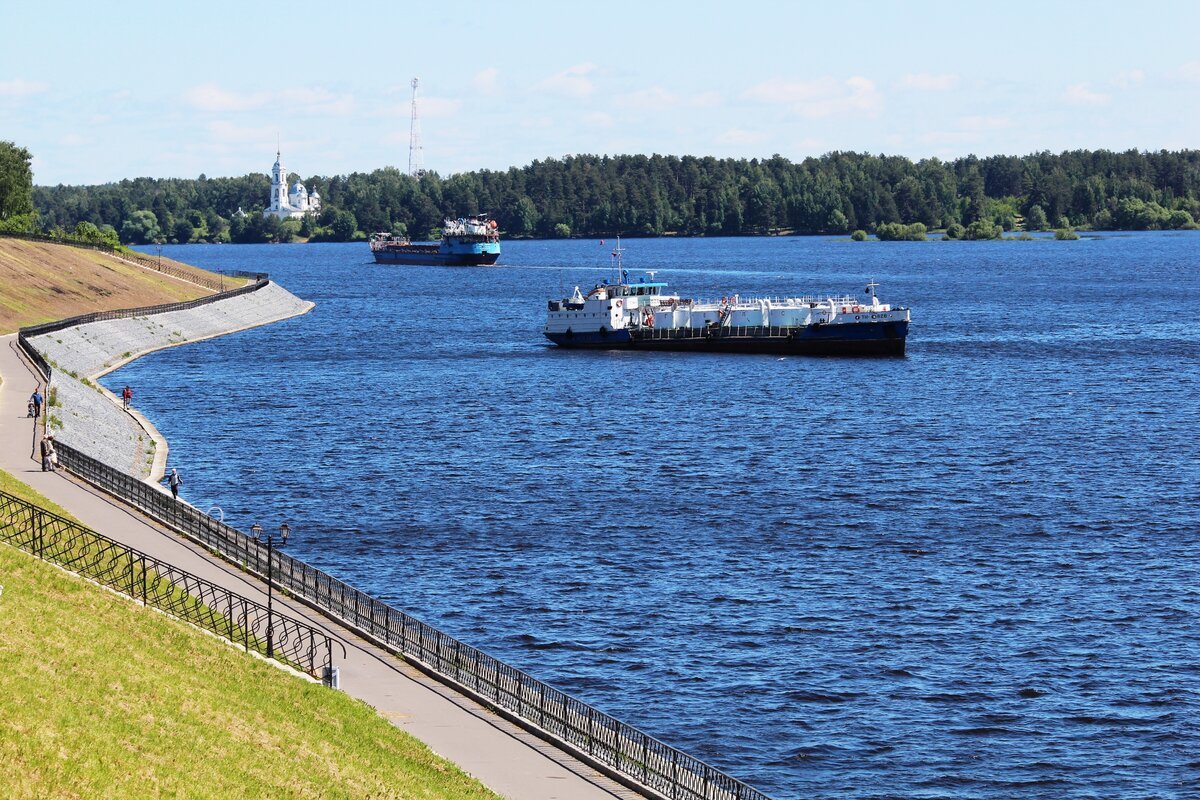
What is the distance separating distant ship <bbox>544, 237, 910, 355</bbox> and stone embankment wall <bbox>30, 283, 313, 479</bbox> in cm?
3615

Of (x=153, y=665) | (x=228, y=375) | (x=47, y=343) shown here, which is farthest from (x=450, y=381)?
(x=153, y=665)

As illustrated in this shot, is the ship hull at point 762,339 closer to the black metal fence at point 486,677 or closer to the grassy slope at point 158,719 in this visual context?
the black metal fence at point 486,677

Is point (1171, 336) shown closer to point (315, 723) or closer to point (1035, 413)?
point (1035, 413)

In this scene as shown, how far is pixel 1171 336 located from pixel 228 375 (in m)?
91.4

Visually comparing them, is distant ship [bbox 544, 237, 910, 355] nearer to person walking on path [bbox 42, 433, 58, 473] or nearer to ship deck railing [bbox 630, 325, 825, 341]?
ship deck railing [bbox 630, 325, 825, 341]

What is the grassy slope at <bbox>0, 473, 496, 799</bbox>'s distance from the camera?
2797 centimetres

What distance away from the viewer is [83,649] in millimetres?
34688

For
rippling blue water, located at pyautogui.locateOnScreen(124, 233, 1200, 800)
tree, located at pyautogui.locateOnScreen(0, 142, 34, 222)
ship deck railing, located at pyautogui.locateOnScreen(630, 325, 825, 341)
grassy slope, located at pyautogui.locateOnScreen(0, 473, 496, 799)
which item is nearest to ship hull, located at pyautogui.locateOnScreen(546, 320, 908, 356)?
ship deck railing, located at pyautogui.locateOnScreen(630, 325, 825, 341)

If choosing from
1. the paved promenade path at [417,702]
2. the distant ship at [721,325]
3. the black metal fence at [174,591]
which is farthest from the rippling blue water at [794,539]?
the distant ship at [721,325]

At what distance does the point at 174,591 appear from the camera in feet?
147

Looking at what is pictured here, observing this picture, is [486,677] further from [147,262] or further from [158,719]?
[147,262]

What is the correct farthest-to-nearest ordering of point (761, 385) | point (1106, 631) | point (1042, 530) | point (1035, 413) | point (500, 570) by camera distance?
point (761, 385) → point (1035, 413) → point (1042, 530) → point (500, 570) → point (1106, 631)

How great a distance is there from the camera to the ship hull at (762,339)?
141 metres

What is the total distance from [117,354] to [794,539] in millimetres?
78039
